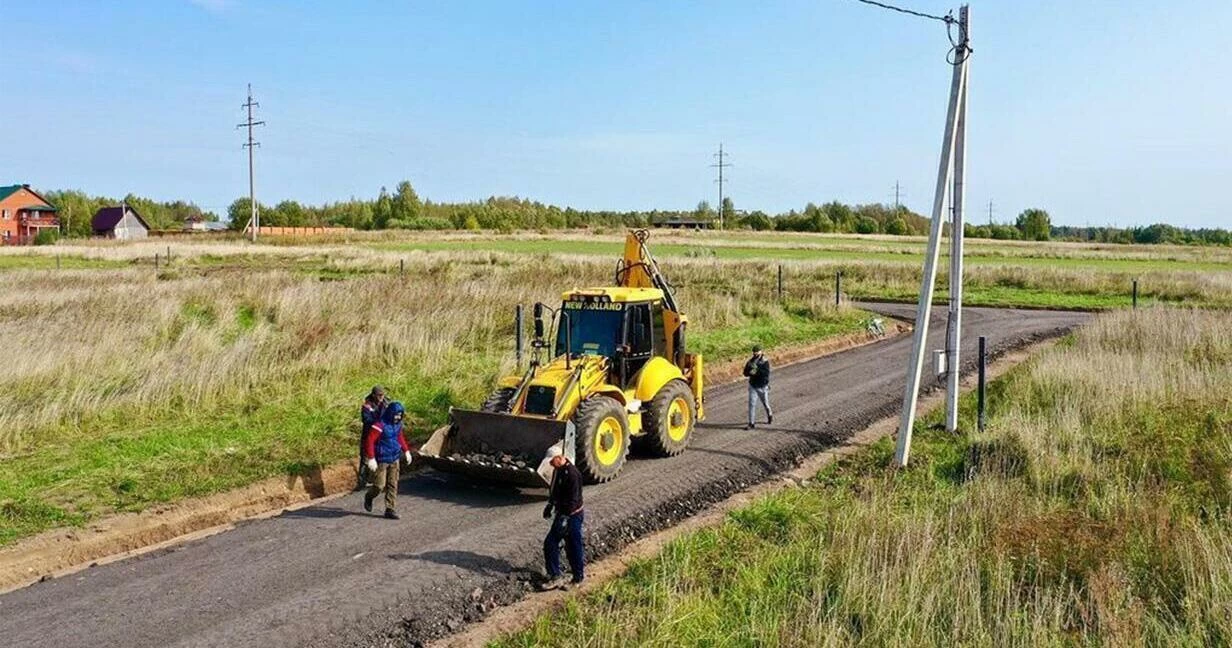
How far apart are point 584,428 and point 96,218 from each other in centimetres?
11055

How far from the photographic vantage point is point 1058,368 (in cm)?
1655

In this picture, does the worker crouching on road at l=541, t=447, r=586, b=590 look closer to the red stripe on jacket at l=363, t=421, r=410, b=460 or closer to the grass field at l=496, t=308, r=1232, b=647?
the grass field at l=496, t=308, r=1232, b=647

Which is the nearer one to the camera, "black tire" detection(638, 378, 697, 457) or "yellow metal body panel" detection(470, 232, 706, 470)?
"yellow metal body panel" detection(470, 232, 706, 470)

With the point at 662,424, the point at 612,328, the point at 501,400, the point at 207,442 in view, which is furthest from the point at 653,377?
the point at 207,442

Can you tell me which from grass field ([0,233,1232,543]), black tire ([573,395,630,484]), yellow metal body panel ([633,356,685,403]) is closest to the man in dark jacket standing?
yellow metal body panel ([633,356,685,403])

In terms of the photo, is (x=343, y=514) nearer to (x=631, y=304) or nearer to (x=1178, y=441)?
(x=631, y=304)

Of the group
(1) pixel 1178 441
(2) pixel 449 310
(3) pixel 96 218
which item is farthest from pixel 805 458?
(3) pixel 96 218

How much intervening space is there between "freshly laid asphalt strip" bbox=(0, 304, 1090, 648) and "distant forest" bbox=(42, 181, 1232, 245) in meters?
104

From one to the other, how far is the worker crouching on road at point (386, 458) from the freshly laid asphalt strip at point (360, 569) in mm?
244

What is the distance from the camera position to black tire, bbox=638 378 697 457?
39.2 ft

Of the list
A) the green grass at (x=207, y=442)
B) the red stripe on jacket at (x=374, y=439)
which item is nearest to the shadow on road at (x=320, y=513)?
the red stripe on jacket at (x=374, y=439)

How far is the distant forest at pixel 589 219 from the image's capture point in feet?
395

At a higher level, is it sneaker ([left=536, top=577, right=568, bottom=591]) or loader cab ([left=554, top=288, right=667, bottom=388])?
loader cab ([left=554, top=288, right=667, bottom=388])

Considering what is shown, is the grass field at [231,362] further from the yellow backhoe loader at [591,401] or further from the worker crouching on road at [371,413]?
the yellow backhoe loader at [591,401]
